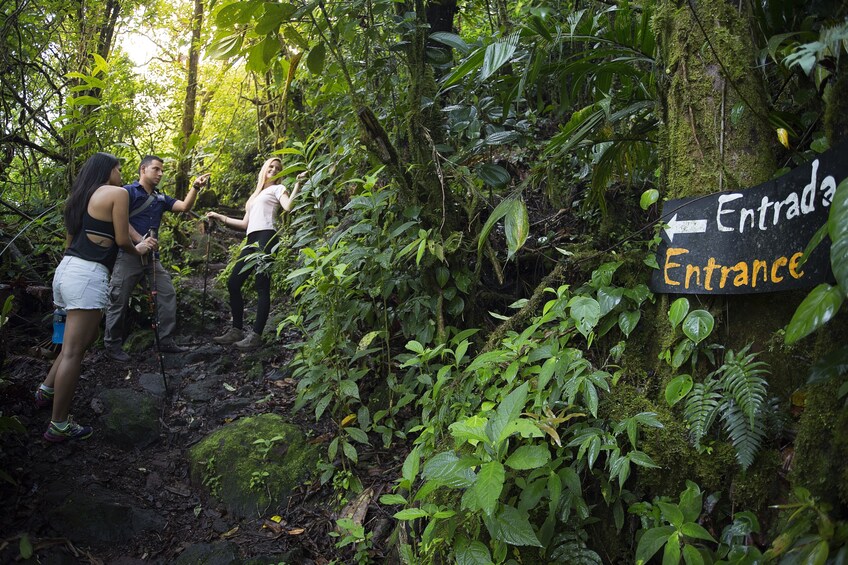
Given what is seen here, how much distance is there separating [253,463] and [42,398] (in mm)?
1849

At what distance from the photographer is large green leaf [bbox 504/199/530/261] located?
6.79 feet

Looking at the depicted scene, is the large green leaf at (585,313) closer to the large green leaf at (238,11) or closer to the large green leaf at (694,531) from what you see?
the large green leaf at (694,531)

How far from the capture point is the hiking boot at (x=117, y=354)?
5270 millimetres

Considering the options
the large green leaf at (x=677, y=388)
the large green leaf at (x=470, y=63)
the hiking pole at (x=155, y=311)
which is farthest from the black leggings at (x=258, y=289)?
the large green leaf at (x=677, y=388)

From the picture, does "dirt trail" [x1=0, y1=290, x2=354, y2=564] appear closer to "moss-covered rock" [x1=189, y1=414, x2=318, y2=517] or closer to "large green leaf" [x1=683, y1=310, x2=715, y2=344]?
"moss-covered rock" [x1=189, y1=414, x2=318, y2=517]

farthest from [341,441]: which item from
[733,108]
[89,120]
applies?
[89,120]

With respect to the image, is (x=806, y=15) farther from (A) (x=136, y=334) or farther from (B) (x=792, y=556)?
(A) (x=136, y=334)

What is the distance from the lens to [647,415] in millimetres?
1947

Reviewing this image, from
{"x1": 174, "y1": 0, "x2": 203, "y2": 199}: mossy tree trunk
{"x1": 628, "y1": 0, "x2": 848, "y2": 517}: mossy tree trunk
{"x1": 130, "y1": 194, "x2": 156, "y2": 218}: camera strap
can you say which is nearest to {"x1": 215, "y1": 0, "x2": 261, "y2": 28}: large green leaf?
{"x1": 628, "y1": 0, "x2": 848, "y2": 517}: mossy tree trunk

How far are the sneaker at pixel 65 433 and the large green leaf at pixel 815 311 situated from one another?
4.28 m

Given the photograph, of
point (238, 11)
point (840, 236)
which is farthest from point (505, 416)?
point (238, 11)

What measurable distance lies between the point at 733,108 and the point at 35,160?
6430 millimetres

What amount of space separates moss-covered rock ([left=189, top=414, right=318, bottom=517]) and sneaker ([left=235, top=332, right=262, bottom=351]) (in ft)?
4.62

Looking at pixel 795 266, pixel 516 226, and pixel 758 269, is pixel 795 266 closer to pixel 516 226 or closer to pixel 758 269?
pixel 758 269
